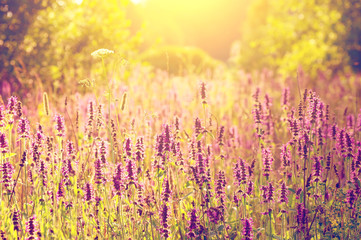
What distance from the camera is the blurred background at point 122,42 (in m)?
7.85

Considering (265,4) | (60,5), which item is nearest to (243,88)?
(60,5)

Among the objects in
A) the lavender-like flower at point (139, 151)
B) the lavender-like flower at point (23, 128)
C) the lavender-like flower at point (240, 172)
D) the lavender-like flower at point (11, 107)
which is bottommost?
the lavender-like flower at point (240, 172)

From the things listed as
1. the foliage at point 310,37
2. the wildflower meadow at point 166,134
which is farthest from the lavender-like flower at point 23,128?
the foliage at point 310,37

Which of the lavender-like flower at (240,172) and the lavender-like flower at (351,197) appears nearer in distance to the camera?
the lavender-like flower at (240,172)

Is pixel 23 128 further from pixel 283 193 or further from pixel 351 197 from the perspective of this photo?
pixel 351 197

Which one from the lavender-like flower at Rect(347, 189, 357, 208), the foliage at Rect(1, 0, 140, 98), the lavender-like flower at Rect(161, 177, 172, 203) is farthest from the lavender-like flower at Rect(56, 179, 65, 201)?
the foliage at Rect(1, 0, 140, 98)

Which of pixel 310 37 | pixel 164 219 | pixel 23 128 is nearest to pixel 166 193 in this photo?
pixel 164 219

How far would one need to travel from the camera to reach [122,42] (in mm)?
9469

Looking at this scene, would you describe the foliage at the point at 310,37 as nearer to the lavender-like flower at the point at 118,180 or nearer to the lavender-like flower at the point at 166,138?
the lavender-like flower at the point at 166,138

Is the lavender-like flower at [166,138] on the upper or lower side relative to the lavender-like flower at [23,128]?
lower

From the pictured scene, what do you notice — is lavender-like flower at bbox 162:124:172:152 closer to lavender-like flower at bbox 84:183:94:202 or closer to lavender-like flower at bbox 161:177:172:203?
lavender-like flower at bbox 161:177:172:203

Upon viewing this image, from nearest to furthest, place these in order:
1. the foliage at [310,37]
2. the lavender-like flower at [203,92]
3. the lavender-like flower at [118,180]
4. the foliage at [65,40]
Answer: the lavender-like flower at [118,180]
the lavender-like flower at [203,92]
the foliage at [65,40]
the foliage at [310,37]

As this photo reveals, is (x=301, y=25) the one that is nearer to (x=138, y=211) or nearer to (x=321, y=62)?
(x=321, y=62)

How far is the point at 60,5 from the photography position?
812 centimetres
